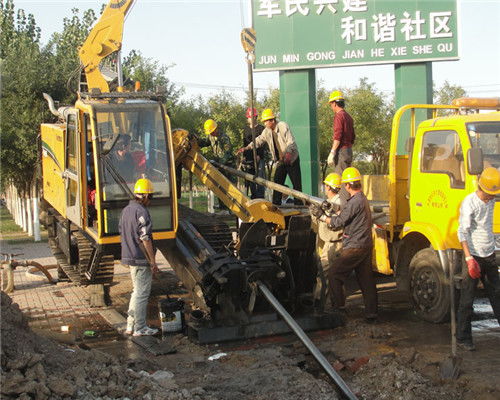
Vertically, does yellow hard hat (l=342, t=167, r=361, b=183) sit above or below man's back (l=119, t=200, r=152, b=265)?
above

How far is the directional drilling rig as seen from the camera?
824 centimetres

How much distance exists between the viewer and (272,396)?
5867 millimetres

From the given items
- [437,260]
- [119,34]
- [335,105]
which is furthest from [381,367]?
[119,34]

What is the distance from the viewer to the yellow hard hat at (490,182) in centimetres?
726

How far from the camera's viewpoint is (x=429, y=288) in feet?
28.6

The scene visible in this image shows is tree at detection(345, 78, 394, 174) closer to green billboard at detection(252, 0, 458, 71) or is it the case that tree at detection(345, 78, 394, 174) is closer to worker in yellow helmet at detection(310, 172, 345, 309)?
green billboard at detection(252, 0, 458, 71)

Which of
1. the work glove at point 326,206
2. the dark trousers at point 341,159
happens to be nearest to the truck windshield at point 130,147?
the work glove at point 326,206

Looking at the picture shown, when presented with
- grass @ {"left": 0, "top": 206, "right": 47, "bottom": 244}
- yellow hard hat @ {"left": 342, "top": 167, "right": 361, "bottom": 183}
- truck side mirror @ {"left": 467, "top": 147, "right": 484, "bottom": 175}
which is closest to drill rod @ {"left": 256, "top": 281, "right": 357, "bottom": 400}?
yellow hard hat @ {"left": 342, "top": 167, "right": 361, "bottom": 183}

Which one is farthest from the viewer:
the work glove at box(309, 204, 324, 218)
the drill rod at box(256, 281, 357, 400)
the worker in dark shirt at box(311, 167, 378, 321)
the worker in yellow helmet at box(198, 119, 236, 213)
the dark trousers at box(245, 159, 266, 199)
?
the dark trousers at box(245, 159, 266, 199)

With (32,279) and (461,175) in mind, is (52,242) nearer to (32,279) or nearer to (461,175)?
(32,279)

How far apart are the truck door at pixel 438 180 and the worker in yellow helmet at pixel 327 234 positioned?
104 centimetres

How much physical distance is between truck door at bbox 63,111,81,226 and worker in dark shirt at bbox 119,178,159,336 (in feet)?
4.94

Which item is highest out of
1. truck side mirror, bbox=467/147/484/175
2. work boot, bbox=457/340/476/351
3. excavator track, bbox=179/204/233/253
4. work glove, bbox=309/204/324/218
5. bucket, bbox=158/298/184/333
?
truck side mirror, bbox=467/147/484/175

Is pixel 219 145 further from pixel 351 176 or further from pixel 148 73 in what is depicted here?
pixel 148 73
